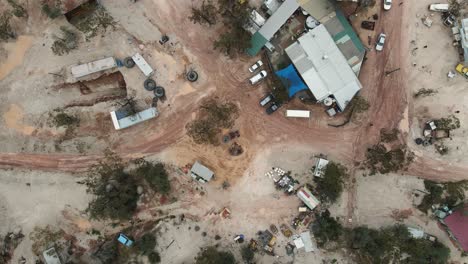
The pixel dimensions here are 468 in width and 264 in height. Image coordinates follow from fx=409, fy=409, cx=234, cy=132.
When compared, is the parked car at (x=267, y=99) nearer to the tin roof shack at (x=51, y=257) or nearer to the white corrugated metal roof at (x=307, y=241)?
the white corrugated metal roof at (x=307, y=241)

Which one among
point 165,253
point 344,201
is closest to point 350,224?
point 344,201

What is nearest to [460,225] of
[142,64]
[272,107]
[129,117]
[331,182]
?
[331,182]

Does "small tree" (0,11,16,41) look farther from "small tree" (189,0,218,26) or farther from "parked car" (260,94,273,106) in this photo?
"parked car" (260,94,273,106)

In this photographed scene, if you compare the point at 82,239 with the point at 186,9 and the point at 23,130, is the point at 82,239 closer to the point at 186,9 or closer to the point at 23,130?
the point at 23,130

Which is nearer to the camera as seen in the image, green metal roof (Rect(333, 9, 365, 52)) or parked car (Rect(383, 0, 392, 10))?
green metal roof (Rect(333, 9, 365, 52))

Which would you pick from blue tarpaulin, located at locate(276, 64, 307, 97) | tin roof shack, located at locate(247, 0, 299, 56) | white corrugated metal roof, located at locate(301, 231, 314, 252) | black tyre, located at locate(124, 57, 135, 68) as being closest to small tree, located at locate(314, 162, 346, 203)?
white corrugated metal roof, located at locate(301, 231, 314, 252)

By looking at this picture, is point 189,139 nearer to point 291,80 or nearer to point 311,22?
point 291,80

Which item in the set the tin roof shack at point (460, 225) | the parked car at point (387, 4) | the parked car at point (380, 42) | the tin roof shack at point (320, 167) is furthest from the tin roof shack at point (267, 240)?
the parked car at point (387, 4)
